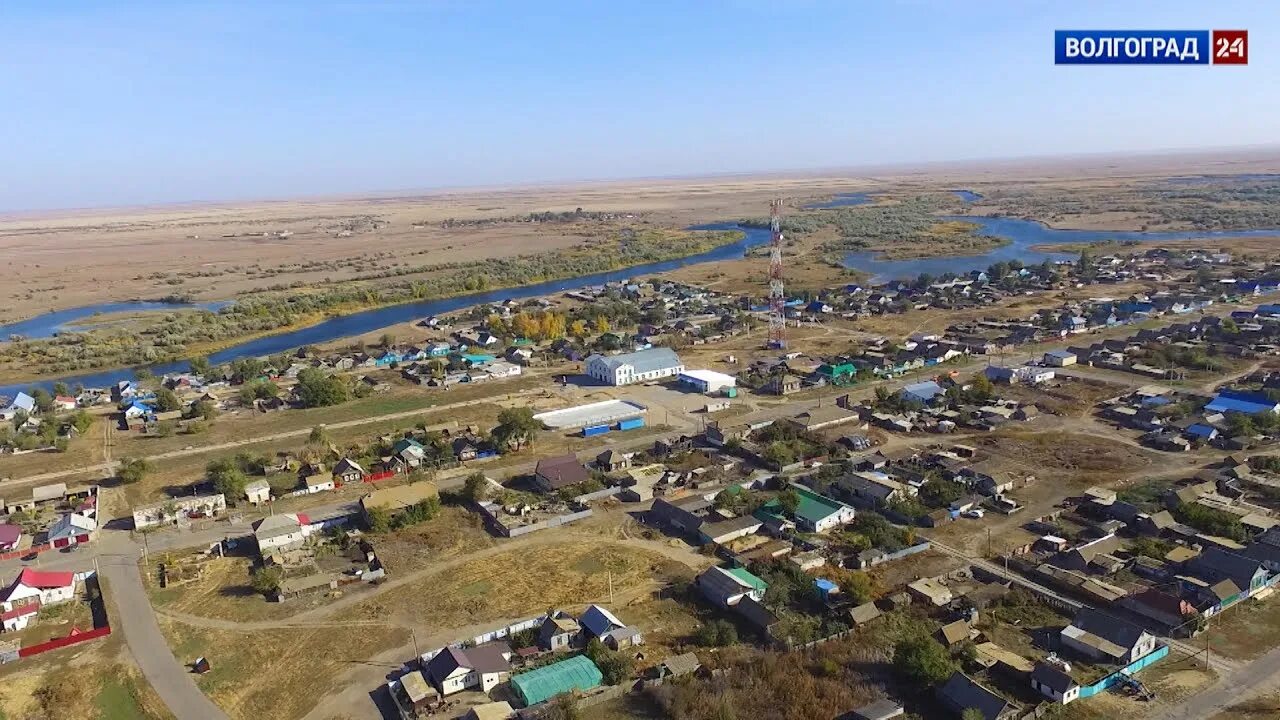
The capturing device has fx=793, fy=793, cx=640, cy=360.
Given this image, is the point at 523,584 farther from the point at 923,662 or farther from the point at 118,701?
the point at 923,662

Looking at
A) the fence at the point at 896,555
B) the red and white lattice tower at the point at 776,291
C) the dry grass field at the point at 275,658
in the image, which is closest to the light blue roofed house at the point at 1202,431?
the fence at the point at 896,555

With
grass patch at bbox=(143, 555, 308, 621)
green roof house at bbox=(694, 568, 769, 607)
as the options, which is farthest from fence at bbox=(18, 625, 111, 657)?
green roof house at bbox=(694, 568, 769, 607)

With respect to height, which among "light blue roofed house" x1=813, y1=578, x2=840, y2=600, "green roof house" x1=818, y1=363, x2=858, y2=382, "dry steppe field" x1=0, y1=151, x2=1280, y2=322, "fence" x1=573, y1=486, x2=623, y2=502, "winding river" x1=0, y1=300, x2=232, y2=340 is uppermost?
"dry steppe field" x1=0, y1=151, x2=1280, y2=322

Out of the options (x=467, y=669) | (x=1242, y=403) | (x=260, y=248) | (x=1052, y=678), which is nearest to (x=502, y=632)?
(x=467, y=669)

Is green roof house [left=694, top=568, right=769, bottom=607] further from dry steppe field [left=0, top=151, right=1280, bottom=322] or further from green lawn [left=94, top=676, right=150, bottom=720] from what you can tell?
dry steppe field [left=0, top=151, right=1280, bottom=322]

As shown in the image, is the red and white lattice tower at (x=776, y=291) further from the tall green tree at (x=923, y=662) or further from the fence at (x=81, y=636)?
the fence at (x=81, y=636)

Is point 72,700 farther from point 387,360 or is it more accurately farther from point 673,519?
point 387,360

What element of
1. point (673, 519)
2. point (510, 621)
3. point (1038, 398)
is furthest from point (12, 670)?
point (1038, 398)
